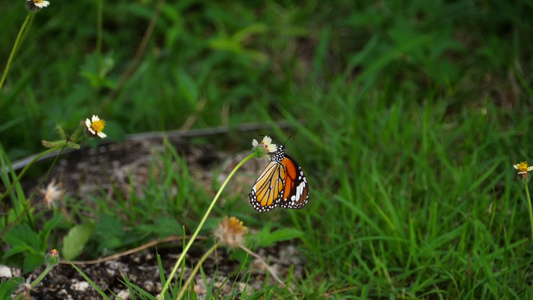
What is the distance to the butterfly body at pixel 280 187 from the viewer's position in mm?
1607

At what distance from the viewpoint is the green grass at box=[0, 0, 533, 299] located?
1856mm

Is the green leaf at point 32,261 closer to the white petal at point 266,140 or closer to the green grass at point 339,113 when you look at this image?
A: the green grass at point 339,113

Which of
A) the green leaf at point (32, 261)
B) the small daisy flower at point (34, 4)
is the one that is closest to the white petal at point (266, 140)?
the small daisy flower at point (34, 4)

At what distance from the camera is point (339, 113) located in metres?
2.64

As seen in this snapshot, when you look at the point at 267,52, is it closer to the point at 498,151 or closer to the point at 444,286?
the point at 498,151

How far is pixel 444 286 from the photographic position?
1.82m

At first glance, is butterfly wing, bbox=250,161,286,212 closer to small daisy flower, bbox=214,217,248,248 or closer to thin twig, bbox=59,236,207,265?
small daisy flower, bbox=214,217,248,248

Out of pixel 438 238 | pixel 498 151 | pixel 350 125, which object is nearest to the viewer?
pixel 438 238

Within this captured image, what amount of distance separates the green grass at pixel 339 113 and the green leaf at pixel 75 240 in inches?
0.8

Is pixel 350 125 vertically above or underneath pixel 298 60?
underneath

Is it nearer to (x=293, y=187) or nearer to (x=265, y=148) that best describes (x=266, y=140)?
(x=265, y=148)

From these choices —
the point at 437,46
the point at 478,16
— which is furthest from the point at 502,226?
the point at 478,16

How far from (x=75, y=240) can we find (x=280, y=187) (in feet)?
2.21

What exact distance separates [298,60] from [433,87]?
2.69 ft
